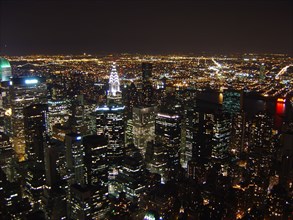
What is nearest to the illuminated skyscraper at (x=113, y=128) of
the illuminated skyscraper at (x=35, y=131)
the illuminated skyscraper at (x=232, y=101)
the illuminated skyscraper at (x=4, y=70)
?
the illuminated skyscraper at (x=35, y=131)

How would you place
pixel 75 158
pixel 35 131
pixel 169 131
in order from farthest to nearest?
pixel 169 131 < pixel 35 131 < pixel 75 158

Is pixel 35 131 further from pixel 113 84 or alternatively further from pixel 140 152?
pixel 113 84

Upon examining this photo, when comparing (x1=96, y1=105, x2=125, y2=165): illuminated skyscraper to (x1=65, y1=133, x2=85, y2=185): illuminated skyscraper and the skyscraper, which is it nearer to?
(x1=65, y1=133, x2=85, y2=185): illuminated skyscraper

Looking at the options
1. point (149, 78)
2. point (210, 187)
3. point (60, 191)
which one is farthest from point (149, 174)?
point (149, 78)

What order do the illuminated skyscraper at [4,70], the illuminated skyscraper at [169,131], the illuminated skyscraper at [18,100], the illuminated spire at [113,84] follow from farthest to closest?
1. the illuminated spire at [113,84]
2. the illuminated skyscraper at [4,70]
3. the illuminated skyscraper at [18,100]
4. the illuminated skyscraper at [169,131]

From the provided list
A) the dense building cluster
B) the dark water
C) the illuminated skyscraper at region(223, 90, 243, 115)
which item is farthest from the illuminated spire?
the illuminated skyscraper at region(223, 90, 243, 115)

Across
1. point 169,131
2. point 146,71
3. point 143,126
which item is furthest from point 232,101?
point 146,71

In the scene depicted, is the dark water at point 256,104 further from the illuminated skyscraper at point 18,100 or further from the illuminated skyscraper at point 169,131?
the illuminated skyscraper at point 18,100
